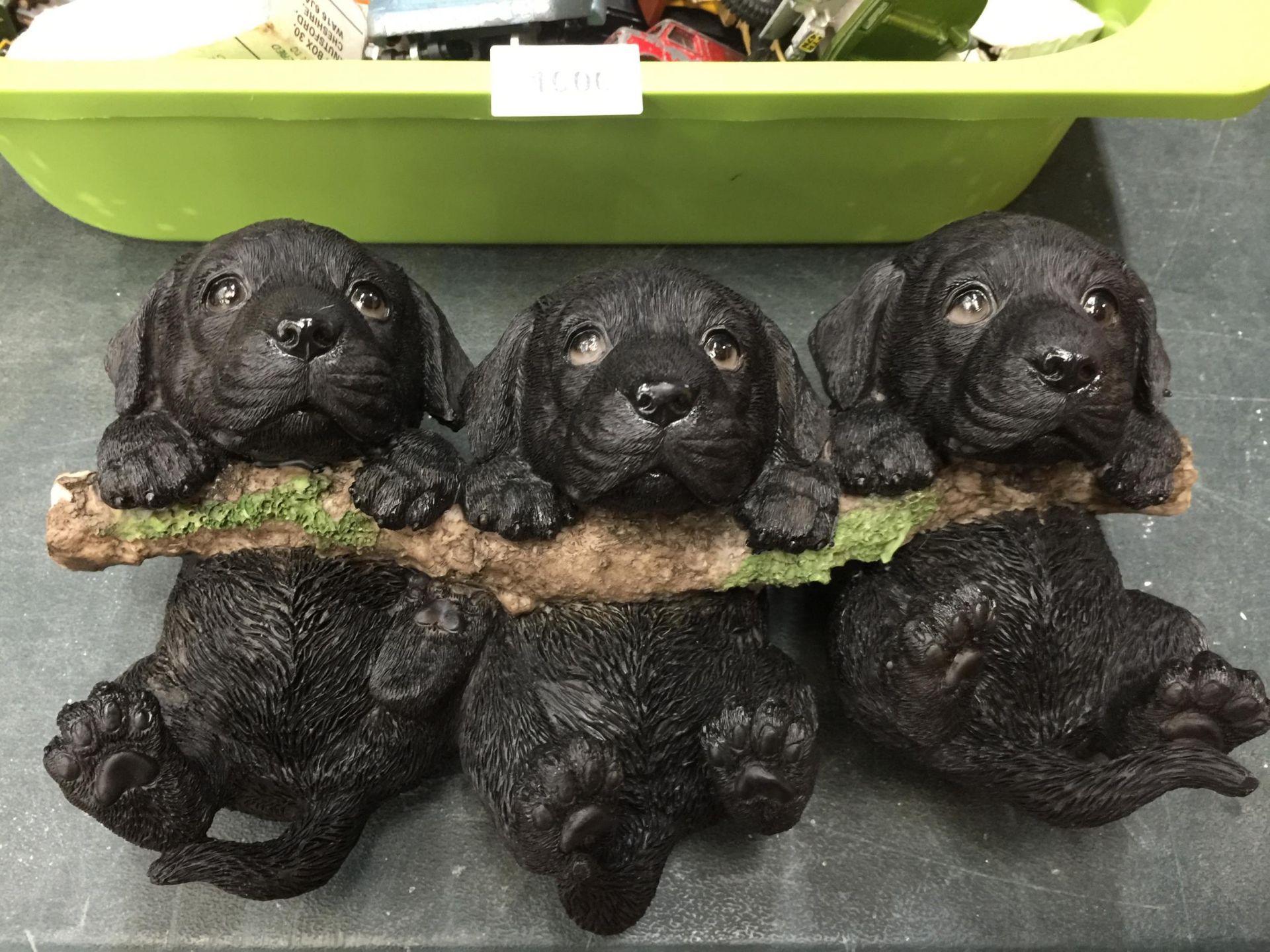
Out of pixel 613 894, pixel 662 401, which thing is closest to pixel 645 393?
pixel 662 401

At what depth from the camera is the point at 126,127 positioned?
49.4 inches

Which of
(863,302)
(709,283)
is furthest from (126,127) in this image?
(863,302)

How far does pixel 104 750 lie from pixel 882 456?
2.91ft

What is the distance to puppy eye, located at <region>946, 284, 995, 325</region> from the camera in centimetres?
101

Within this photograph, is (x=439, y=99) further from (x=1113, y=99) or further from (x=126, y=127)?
(x=1113, y=99)

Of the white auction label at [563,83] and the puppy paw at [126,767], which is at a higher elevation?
the white auction label at [563,83]

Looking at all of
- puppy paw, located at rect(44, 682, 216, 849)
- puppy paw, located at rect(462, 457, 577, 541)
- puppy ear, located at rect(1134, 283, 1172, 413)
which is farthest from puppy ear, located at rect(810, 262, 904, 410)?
puppy paw, located at rect(44, 682, 216, 849)

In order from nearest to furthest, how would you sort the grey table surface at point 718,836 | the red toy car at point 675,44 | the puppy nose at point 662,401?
the puppy nose at point 662,401 → the grey table surface at point 718,836 → the red toy car at point 675,44

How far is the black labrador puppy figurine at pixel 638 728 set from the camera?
1.01m

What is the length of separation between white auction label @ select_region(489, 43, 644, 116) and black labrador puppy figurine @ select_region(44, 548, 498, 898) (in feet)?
1.92

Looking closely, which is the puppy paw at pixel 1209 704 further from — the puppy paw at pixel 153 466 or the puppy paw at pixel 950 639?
the puppy paw at pixel 153 466

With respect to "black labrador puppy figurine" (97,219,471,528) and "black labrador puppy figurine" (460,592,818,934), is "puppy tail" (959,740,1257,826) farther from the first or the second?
"black labrador puppy figurine" (97,219,471,528)

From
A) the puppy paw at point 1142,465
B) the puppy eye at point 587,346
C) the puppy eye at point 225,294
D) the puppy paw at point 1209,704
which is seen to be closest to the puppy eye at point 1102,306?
the puppy paw at point 1142,465

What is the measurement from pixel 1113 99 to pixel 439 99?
860 mm
